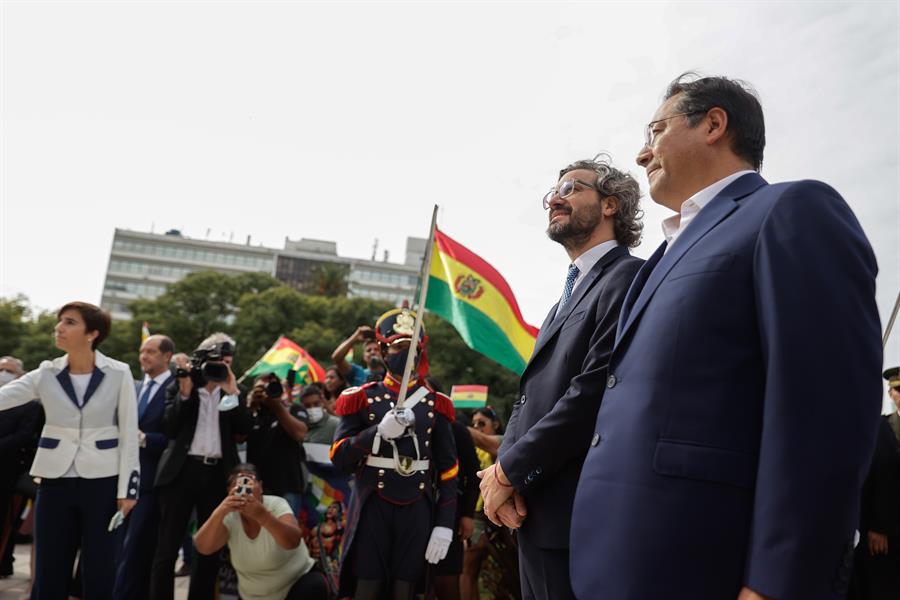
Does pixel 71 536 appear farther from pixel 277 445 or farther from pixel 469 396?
pixel 469 396

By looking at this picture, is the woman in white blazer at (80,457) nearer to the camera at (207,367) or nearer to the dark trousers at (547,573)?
the camera at (207,367)

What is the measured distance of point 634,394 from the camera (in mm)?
1851

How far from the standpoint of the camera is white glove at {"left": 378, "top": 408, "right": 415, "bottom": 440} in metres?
4.48

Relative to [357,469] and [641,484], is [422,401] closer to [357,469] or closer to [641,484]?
[357,469]

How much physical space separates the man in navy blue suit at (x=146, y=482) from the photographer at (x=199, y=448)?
285 mm

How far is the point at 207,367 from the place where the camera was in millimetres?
6262

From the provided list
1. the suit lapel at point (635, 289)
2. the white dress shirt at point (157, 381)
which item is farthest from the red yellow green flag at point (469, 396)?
the suit lapel at point (635, 289)

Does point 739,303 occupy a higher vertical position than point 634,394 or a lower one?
higher

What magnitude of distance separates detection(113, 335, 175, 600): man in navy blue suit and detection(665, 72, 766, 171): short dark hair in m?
5.79

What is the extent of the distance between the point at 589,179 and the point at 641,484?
6.13ft

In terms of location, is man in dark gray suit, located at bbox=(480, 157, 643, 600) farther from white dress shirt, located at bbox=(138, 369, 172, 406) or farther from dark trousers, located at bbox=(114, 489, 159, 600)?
white dress shirt, located at bbox=(138, 369, 172, 406)

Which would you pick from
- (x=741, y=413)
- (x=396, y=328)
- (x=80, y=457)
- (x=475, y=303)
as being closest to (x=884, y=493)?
(x=475, y=303)

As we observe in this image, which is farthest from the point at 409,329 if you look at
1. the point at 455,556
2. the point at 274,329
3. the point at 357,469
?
the point at 274,329

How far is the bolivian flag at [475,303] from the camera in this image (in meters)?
6.94
